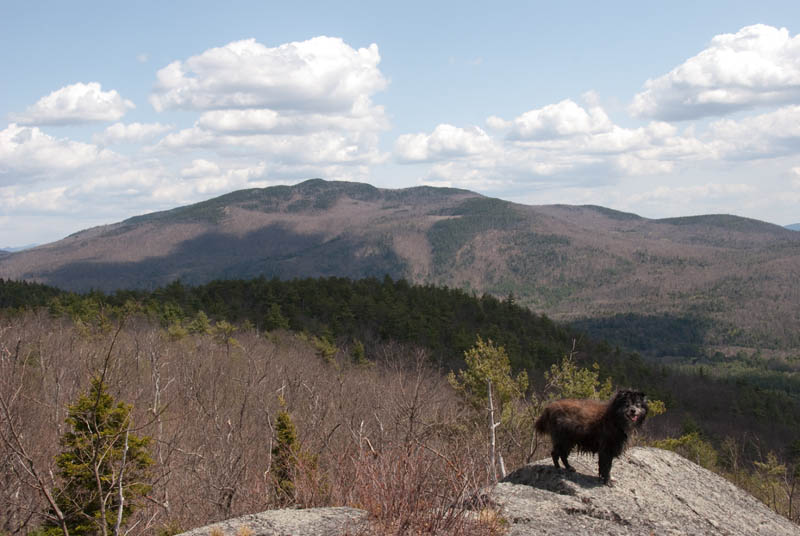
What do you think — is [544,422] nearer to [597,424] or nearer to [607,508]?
[597,424]

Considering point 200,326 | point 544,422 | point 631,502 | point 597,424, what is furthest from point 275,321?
point 631,502

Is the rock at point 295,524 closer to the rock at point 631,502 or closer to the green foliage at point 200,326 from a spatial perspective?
the rock at point 631,502

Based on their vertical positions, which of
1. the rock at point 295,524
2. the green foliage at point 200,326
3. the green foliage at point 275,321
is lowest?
the green foliage at point 275,321

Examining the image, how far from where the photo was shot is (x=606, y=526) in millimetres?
7402

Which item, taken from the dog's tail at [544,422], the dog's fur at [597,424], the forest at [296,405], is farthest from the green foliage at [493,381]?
the dog's fur at [597,424]

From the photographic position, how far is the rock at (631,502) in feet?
24.3

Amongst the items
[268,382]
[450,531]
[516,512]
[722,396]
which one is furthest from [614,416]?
[722,396]

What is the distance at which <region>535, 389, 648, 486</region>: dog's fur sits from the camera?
842 cm

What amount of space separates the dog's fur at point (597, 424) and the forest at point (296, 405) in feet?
4.33

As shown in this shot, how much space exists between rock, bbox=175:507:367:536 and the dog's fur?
3527 millimetres

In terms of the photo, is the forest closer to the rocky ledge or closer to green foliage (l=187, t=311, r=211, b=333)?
the rocky ledge

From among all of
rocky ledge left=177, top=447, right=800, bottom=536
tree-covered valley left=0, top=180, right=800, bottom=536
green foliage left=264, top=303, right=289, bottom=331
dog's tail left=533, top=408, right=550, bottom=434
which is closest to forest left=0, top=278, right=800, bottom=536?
tree-covered valley left=0, top=180, right=800, bottom=536

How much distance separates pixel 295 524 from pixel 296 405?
27578 millimetres

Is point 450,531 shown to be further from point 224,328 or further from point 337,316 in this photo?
point 337,316
